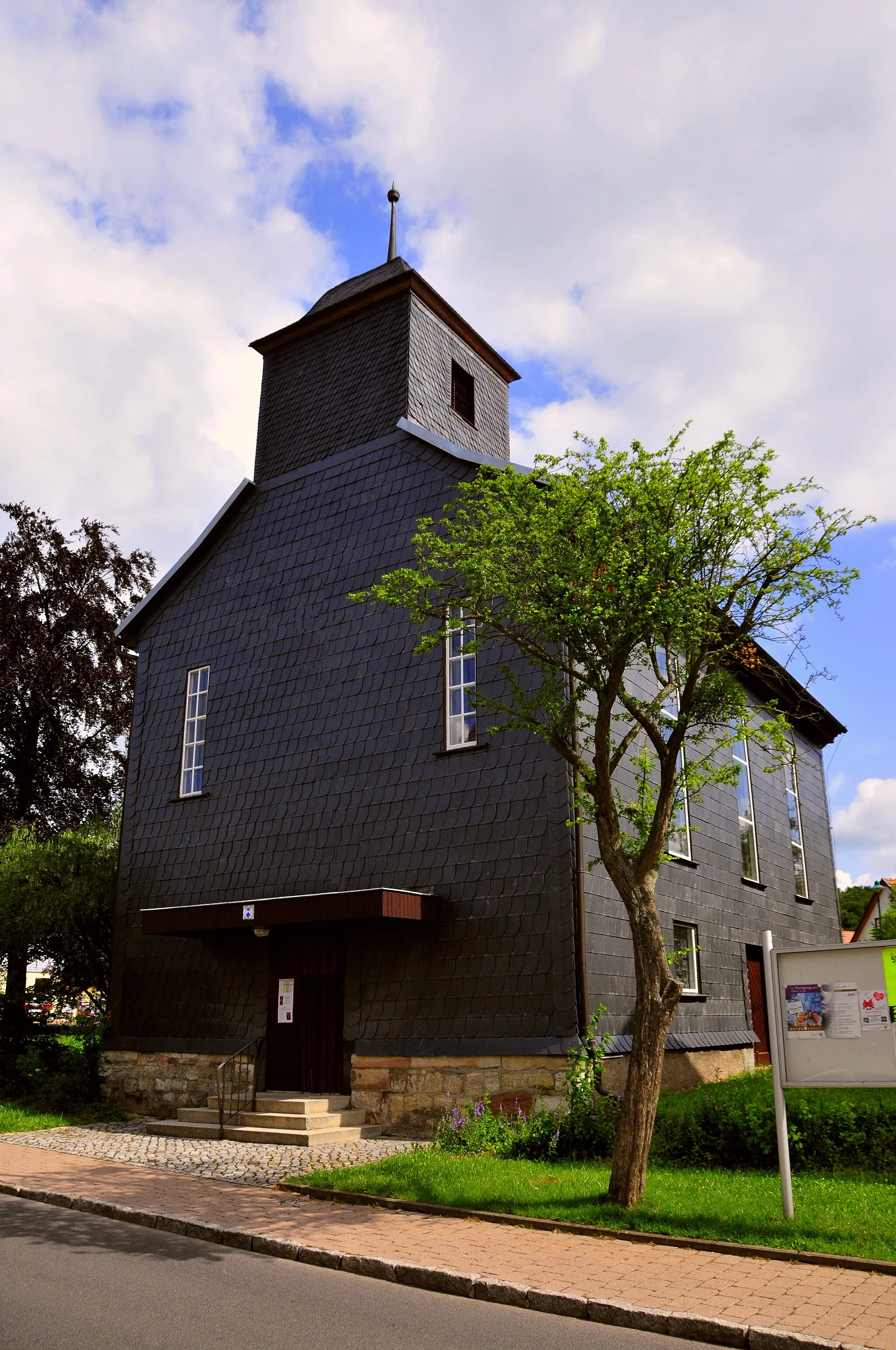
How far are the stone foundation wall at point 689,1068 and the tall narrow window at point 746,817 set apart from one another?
320 centimetres

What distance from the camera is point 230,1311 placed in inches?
245

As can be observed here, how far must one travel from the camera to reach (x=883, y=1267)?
6.54m

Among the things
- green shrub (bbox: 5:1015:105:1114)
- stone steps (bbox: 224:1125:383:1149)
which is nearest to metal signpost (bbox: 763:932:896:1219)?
stone steps (bbox: 224:1125:383:1149)

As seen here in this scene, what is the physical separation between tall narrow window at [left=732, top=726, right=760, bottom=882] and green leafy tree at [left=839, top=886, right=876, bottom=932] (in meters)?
37.1

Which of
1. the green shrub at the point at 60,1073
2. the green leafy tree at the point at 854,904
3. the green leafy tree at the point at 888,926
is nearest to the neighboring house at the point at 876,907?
the green leafy tree at the point at 854,904

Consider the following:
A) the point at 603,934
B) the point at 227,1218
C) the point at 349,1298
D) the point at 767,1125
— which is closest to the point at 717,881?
the point at 603,934

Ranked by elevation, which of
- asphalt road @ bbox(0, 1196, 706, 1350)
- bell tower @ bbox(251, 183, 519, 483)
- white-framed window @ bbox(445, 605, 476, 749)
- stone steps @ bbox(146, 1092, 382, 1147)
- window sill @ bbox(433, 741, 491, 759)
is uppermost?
bell tower @ bbox(251, 183, 519, 483)

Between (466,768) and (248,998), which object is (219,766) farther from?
(466,768)

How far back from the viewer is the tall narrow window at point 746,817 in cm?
1867

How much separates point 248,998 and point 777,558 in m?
10.2

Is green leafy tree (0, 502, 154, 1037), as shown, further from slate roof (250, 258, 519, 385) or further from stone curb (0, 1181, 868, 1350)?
stone curb (0, 1181, 868, 1350)

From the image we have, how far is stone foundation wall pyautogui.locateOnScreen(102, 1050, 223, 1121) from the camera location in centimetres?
1540

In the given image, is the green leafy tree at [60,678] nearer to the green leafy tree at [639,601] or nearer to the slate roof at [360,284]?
the slate roof at [360,284]

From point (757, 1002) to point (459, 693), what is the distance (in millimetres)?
8514
